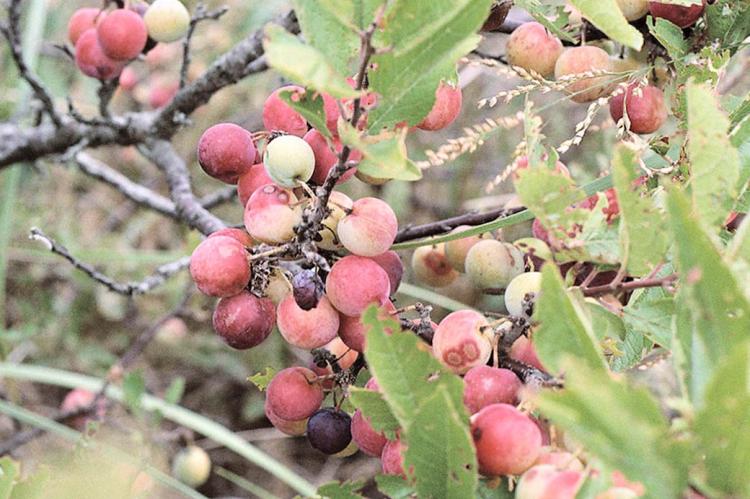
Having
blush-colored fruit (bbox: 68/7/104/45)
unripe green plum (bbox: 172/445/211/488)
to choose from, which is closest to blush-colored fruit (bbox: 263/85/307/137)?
blush-colored fruit (bbox: 68/7/104/45)

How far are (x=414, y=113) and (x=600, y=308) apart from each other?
157 millimetres

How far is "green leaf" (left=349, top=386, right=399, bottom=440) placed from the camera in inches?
18.6

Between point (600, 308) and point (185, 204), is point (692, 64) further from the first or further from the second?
point (185, 204)

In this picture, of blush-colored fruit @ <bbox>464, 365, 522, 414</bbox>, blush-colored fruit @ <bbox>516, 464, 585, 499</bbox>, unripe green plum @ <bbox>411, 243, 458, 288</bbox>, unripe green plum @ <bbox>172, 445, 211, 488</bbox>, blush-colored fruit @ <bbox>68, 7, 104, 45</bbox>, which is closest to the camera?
blush-colored fruit @ <bbox>516, 464, 585, 499</bbox>

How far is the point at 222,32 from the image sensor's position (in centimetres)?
202

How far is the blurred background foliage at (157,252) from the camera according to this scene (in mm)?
1699

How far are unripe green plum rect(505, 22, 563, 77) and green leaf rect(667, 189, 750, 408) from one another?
17.1 inches

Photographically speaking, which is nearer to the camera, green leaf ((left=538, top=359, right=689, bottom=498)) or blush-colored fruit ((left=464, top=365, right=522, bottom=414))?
green leaf ((left=538, top=359, right=689, bottom=498))

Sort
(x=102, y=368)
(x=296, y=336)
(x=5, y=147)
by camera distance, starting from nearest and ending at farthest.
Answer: (x=296, y=336) → (x=5, y=147) → (x=102, y=368)

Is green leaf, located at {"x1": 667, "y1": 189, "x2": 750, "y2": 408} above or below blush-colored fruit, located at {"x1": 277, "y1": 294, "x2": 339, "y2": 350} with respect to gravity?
above

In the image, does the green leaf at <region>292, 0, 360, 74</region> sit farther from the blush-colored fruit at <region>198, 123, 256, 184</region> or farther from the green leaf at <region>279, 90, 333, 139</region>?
the blush-colored fruit at <region>198, 123, 256, 184</region>

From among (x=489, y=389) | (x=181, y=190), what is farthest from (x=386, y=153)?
(x=181, y=190)

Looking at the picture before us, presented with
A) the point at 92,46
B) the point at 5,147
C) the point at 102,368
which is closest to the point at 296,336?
the point at 92,46

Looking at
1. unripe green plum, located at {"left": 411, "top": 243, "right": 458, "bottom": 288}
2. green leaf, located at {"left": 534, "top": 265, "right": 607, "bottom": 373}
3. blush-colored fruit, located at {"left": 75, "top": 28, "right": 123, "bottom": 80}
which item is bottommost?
blush-colored fruit, located at {"left": 75, "top": 28, "right": 123, "bottom": 80}
